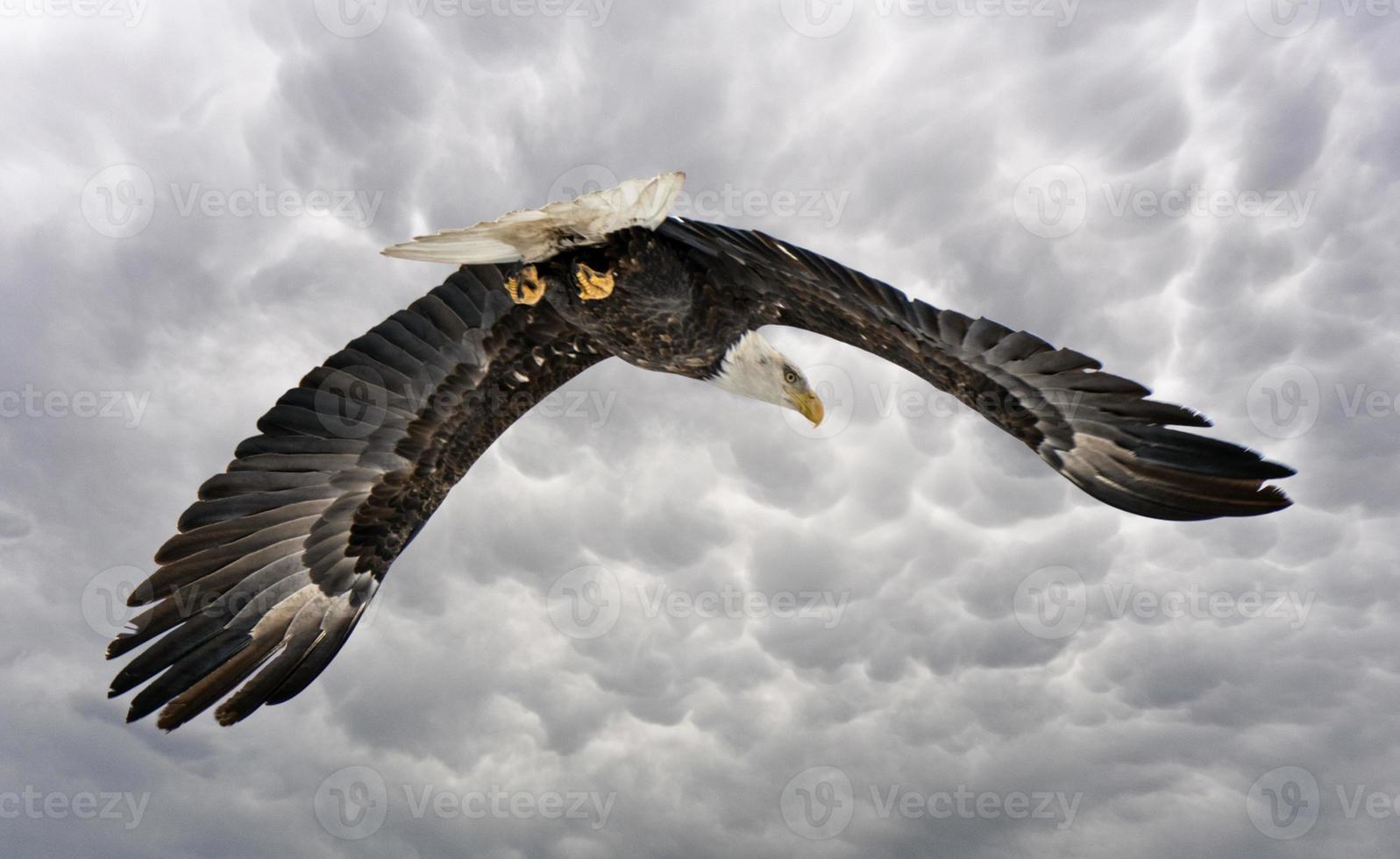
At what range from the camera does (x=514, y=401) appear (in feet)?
23.1

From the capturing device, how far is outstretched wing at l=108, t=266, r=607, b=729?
21.9 ft

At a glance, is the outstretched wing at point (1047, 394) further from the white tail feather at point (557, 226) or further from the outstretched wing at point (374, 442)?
the outstretched wing at point (374, 442)

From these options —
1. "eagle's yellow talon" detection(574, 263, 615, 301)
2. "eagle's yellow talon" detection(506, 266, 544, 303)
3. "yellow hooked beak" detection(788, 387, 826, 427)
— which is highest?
"eagle's yellow talon" detection(506, 266, 544, 303)

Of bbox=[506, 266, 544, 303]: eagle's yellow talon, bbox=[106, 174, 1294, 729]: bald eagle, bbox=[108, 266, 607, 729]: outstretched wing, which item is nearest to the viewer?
bbox=[106, 174, 1294, 729]: bald eagle

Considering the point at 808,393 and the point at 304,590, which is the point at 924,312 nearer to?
the point at 808,393

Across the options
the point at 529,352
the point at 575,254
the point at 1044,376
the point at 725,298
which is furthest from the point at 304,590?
the point at 1044,376

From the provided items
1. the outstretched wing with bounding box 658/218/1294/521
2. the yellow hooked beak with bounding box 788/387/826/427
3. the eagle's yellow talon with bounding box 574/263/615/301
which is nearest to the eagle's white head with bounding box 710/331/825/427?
the yellow hooked beak with bounding box 788/387/826/427

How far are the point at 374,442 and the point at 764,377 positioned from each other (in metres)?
3.02

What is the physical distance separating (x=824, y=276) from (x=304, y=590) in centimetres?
454

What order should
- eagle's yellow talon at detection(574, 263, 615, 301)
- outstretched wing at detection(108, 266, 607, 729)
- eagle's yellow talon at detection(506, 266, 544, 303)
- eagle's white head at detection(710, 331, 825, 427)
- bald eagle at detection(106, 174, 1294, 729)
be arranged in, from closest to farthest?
bald eagle at detection(106, 174, 1294, 729), eagle's yellow talon at detection(574, 263, 615, 301), eagle's yellow talon at detection(506, 266, 544, 303), eagle's white head at detection(710, 331, 825, 427), outstretched wing at detection(108, 266, 607, 729)

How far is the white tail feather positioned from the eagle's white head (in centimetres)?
123

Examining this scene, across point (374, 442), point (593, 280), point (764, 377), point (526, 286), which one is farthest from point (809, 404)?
point (374, 442)

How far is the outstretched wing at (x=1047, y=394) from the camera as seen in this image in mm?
4504

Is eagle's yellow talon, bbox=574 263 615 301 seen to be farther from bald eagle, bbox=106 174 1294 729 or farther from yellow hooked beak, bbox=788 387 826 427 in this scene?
yellow hooked beak, bbox=788 387 826 427
